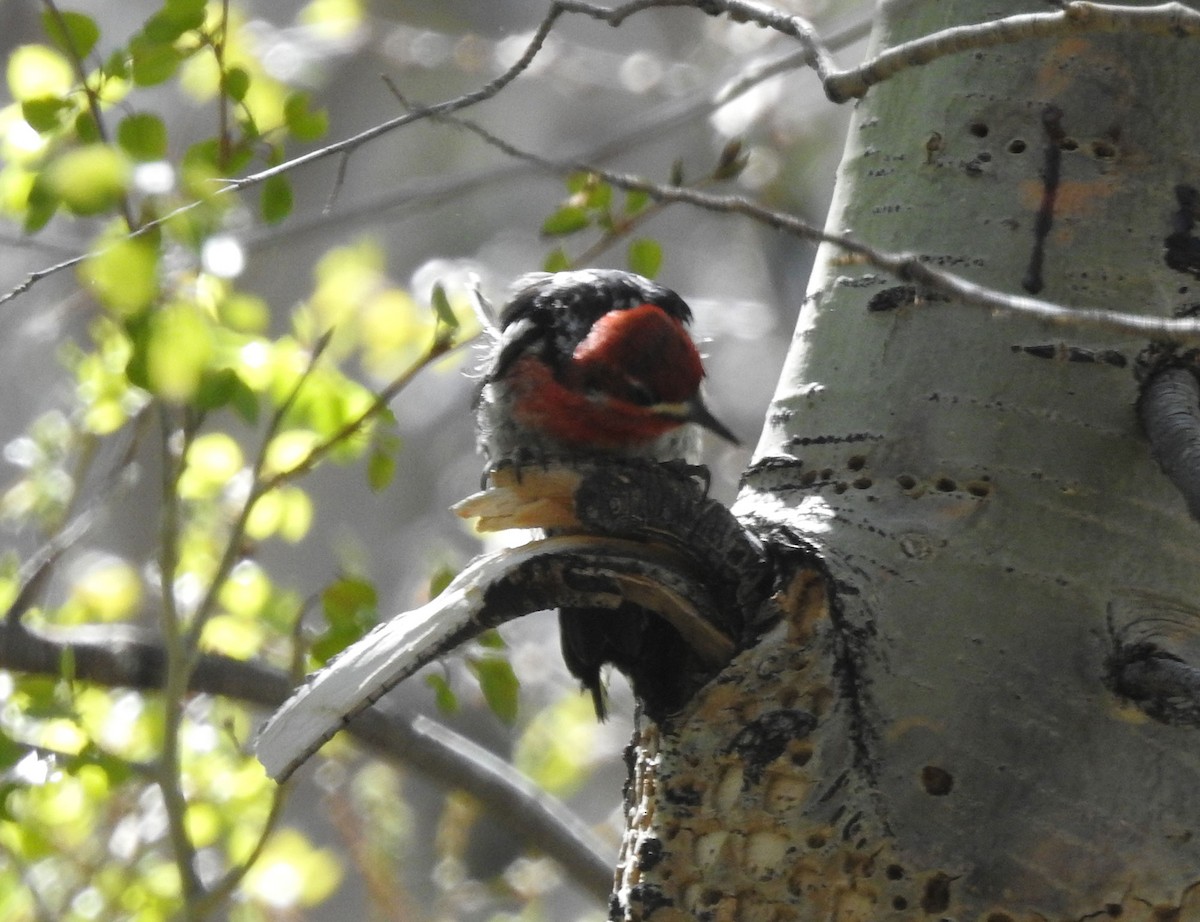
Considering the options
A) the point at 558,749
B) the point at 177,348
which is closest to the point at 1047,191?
the point at 177,348

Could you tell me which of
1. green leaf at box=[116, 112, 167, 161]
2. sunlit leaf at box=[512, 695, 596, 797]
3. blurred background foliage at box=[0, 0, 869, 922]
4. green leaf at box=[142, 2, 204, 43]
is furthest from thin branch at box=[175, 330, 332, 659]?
sunlit leaf at box=[512, 695, 596, 797]

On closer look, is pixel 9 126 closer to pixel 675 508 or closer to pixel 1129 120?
pixel 675 508

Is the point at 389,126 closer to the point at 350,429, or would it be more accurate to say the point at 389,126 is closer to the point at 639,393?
the point at 639,393

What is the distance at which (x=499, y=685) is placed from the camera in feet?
6.97

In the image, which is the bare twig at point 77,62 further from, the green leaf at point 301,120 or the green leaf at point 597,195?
the green leaf at point 597,195

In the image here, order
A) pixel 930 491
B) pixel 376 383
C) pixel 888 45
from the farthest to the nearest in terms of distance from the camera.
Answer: pixel 376 383 < pixel 888 45 < pixel 930 491

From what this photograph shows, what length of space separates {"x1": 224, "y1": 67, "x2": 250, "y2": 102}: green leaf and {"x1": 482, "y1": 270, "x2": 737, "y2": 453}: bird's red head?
1.77 ft

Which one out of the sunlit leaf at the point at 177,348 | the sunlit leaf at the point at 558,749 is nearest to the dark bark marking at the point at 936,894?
the sunlit leaf at the point at 177,348

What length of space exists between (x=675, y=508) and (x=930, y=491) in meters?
0.31

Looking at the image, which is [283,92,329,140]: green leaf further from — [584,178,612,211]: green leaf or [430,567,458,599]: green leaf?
[430,567,458,599]: green leaf

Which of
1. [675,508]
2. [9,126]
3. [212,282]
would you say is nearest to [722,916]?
[675,508]

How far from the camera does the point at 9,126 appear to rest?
2.37 m

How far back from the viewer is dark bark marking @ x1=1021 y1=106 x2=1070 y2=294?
162 cm

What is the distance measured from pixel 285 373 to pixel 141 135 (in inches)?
18.7
